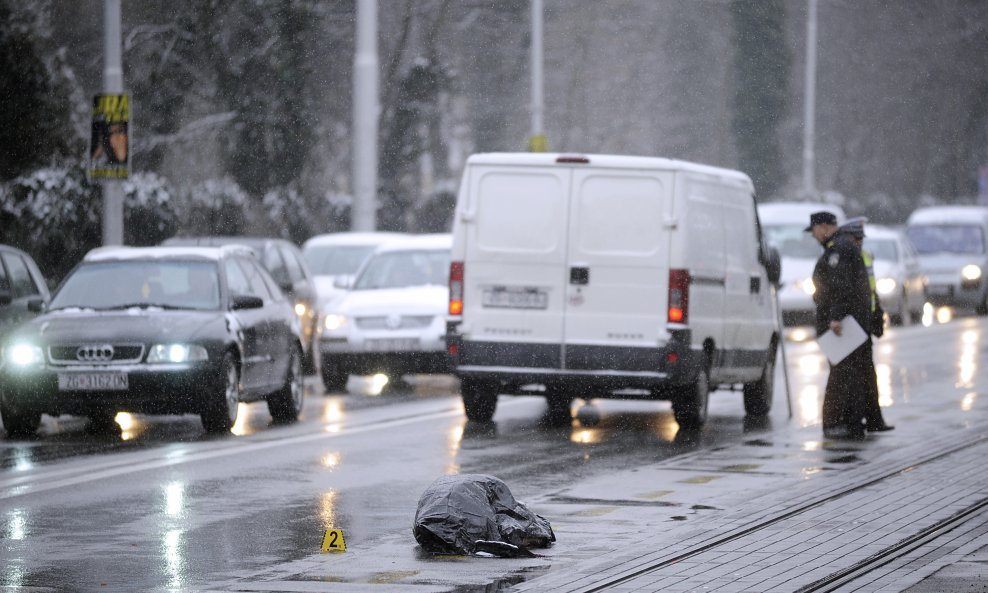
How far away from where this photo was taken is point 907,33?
67062mm

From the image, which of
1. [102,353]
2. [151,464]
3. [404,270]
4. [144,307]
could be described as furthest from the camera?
[404,270]

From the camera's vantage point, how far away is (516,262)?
14852mm

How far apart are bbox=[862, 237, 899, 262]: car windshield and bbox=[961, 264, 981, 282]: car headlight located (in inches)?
176

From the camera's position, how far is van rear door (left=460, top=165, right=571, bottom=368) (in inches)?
580

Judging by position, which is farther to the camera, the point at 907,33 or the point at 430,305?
the point at 907,33

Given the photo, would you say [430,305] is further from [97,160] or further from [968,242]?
[968,242]

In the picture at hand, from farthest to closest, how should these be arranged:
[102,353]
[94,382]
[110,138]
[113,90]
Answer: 1. [113,90]
2. [110,138]
3. [102,353]
4. [94,382]

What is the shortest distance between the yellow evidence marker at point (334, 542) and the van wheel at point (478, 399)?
6418mm

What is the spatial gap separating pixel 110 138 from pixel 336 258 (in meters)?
5.68

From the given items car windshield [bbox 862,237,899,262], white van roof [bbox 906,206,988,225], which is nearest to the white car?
car windshield [bbox 862,237,899,262]

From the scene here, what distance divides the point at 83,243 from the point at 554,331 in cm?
1293

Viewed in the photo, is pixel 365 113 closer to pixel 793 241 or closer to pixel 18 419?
pixel 793 241

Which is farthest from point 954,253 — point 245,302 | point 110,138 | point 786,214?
point 245,302

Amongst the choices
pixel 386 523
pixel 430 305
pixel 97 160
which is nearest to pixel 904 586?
pixel 386 523
